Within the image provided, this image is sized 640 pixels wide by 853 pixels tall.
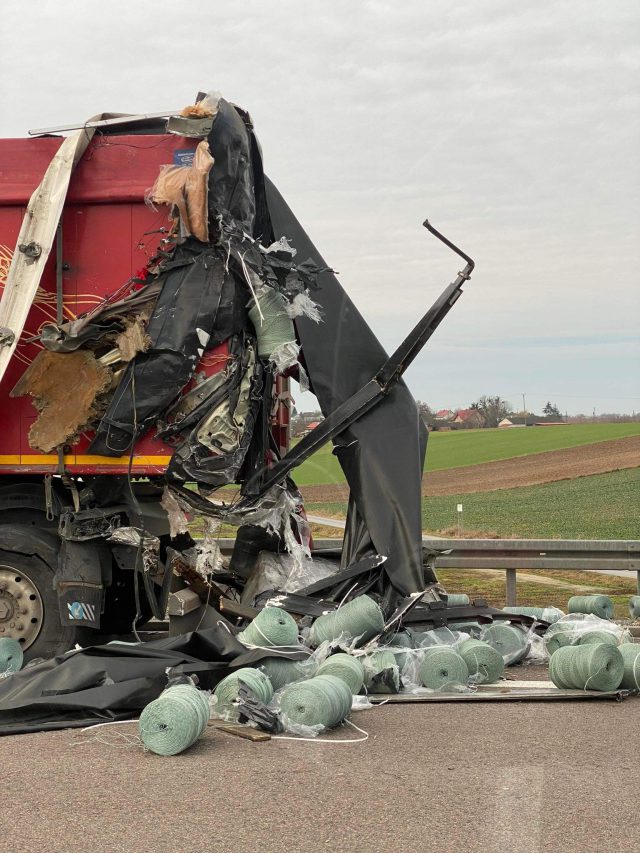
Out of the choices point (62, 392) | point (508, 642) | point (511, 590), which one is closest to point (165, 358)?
point (62, 392)

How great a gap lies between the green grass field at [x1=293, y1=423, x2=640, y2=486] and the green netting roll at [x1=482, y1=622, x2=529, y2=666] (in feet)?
145

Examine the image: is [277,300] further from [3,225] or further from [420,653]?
[420,653]

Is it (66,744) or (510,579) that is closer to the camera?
(66,744)

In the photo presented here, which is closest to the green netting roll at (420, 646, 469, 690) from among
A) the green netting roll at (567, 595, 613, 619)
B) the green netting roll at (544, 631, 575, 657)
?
the green netting roll at (544, 631, 575, 657)

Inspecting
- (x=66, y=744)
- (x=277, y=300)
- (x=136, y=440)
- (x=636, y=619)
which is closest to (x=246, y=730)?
(x=66, y=744)

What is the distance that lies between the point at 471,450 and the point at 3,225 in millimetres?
57698

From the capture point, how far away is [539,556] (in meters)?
10.7

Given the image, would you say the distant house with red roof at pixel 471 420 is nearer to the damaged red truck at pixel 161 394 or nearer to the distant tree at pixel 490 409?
the distant tree at pixel 490 409

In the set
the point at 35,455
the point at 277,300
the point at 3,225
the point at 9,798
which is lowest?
the point at 9,798

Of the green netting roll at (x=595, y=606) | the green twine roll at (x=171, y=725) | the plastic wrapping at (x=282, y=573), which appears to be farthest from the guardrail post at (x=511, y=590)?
the green twine roll at (x=171, y=725)

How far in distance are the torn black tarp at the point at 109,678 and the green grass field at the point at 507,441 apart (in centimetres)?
4551

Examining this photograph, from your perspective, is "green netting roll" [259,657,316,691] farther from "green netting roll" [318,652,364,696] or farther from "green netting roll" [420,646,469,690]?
"green netting roll" [420,646,469,690]

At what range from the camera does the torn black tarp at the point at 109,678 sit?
5699 millimetres

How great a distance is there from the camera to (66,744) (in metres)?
5.25
